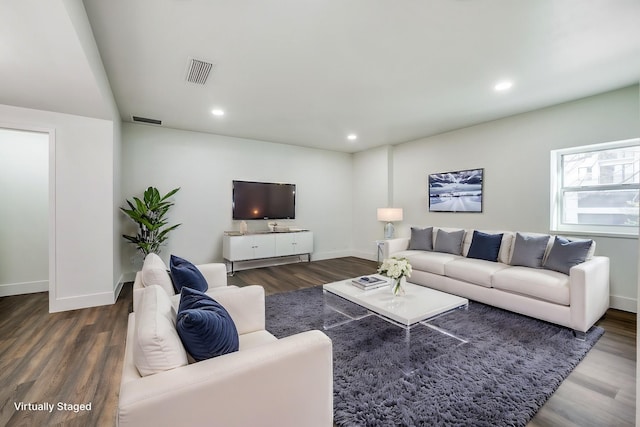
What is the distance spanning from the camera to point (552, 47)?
2.33m

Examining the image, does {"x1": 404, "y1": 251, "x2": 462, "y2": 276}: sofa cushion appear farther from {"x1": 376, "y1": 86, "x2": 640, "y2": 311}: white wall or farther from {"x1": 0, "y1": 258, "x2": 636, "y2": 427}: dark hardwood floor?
{"x1": 0, "y1": 258, "x2": 636, "y2": 427}: dark hardwood floor

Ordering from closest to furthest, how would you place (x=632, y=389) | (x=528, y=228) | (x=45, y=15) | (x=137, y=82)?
(x=45, y=15), (x=632, y=389), (x=137, y=82), (x=528, y=228)

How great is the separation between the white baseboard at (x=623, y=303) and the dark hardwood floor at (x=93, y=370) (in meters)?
0.08

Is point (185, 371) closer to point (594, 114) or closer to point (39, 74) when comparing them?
point (39, 74)

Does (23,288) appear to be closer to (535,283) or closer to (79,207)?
(79,207)

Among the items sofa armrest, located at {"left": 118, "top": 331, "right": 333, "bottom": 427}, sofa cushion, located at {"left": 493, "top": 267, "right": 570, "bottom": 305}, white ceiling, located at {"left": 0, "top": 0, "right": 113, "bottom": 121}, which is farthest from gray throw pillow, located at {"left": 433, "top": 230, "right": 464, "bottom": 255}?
white ceiling, located at {"left": 0, "top": 0, "right": 113, "bottom": 121}

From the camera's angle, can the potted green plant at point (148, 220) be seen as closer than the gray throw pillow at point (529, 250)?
No

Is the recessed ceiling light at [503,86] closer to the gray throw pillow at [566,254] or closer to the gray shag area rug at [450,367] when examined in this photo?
the gray throw pillow at [566,254]

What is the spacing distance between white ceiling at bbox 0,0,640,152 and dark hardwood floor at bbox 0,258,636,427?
89.3 inches

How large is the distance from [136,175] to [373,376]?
4.54 meters

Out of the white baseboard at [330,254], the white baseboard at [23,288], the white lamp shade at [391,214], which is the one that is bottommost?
the white baseboard at [23,288]

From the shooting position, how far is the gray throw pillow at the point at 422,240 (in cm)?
443

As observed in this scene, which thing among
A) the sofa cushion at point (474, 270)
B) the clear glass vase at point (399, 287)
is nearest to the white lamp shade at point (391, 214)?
the sofa cushion at point (474, 270)

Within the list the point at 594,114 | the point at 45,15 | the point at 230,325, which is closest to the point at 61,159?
the point at 45,15
